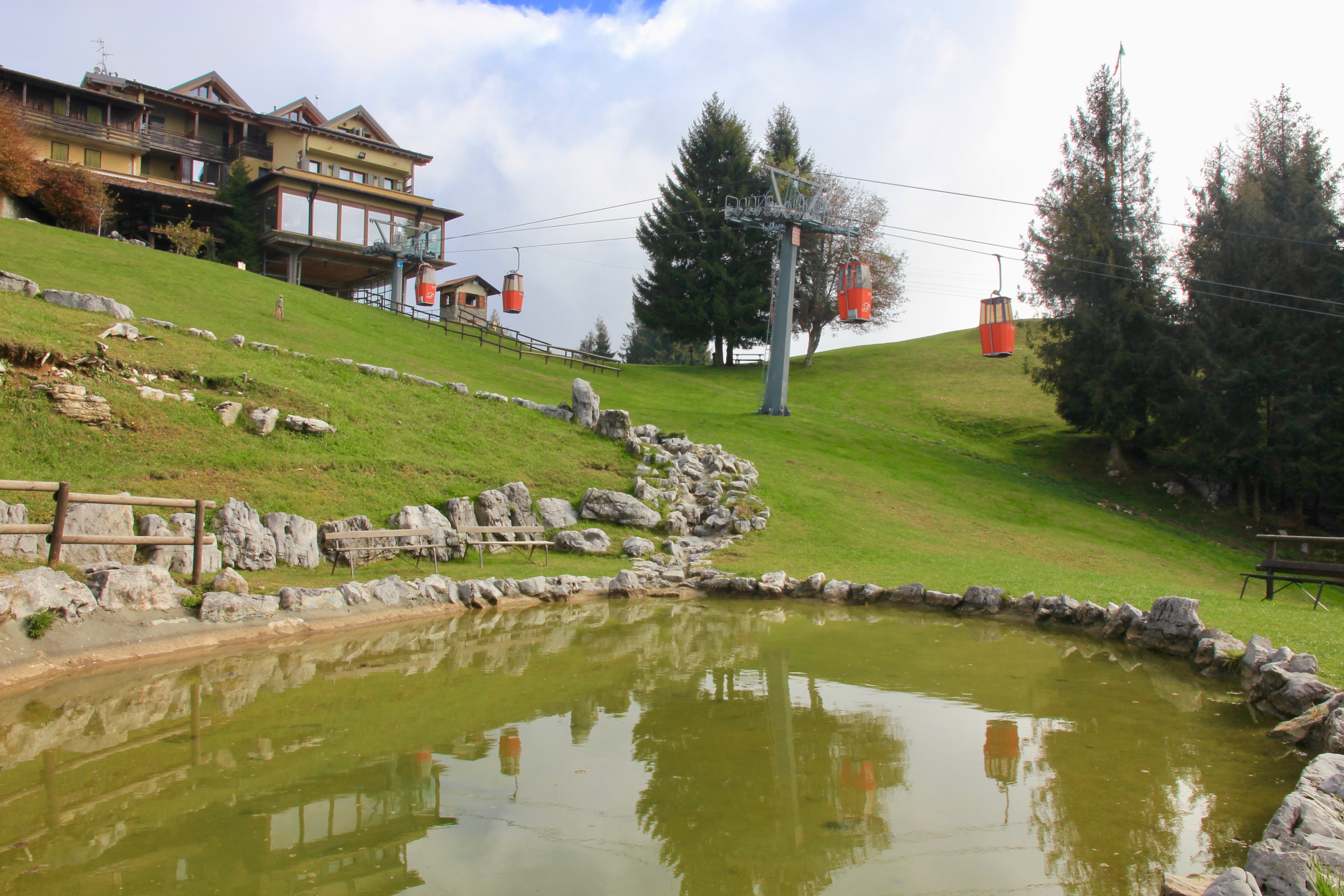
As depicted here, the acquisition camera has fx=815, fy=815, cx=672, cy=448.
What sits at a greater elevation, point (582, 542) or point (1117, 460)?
point (1117, 460)

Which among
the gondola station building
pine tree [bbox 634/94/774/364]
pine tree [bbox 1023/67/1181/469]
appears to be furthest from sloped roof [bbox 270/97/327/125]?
pine tree [bbox 1023/67/1181/469]

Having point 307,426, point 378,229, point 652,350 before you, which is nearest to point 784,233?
point 307,426

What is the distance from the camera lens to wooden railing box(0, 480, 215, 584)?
33.5 ft

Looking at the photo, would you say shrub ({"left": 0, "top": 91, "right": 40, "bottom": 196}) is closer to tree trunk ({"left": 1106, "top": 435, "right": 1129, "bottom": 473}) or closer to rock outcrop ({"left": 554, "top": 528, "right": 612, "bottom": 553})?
rock outcrop ({"left": 554, "top": 528, "right": 612, "bottom": 553})

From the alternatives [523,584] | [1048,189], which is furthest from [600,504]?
[1048,189]

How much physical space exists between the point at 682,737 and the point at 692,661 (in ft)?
10.5

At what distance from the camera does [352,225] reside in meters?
47.2

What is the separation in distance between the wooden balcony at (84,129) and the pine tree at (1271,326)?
51754 mm

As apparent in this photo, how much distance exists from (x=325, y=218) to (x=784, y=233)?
27.5 meters

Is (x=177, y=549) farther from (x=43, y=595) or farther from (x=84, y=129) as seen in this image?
(x=84, y=129)

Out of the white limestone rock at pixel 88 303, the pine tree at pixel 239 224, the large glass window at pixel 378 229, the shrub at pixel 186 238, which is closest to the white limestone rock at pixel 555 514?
the white limestone rock at pixel 88 303

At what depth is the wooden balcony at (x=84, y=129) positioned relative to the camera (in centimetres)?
4169

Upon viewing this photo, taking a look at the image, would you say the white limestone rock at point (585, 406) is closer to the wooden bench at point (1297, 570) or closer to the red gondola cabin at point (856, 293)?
the red gondola cabin at point (856, 293)

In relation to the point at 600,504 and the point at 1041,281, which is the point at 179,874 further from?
the point at 1041,281
